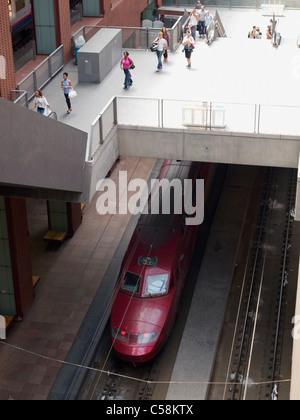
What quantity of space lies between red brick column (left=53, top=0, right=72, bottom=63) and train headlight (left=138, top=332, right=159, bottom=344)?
1176 cm

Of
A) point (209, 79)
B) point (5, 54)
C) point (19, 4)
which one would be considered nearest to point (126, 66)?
point (209, 79)

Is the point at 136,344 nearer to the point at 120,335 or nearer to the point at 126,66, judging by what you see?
the point at 120,335

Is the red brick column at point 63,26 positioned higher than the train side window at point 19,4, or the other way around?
the red brick column at point 63,26

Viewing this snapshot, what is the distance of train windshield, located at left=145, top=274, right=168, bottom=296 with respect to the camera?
22812 mm

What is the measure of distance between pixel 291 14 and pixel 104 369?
86.2 feet

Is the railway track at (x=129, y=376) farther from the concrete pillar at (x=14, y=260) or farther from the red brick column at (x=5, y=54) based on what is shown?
the red brick column at (x=5, y=54)

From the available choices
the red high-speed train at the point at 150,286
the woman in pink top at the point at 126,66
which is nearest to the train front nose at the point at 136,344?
the red high-speed train at the point at 150,286

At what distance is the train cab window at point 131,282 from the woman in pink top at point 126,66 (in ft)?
22.2

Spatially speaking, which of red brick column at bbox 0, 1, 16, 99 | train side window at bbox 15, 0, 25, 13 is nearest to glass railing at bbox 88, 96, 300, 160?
red brick column at bbox 0, 1, 16, 99

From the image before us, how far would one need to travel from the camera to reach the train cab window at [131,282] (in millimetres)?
22906

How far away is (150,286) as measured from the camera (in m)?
22.9
